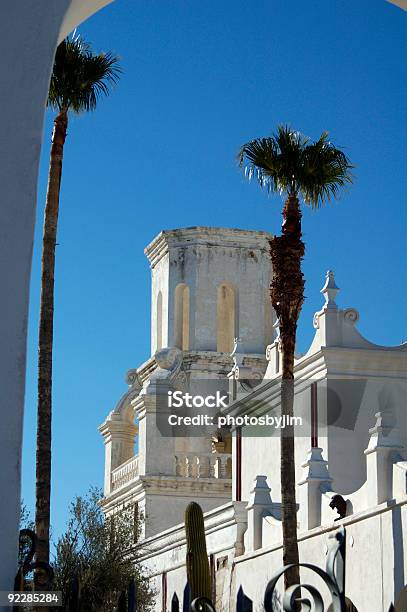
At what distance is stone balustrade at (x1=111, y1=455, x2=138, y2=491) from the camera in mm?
37906

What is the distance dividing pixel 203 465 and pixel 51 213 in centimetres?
1780

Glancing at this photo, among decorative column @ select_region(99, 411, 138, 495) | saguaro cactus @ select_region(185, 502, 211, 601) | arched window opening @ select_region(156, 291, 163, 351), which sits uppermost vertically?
arched window opening @ select_region(156, 291, 163, 351)

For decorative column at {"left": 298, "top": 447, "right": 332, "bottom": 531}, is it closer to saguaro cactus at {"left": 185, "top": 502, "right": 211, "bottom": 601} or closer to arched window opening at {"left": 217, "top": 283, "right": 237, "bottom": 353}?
saguaro cactus at {"left": 185, "top": 502, "right": 211, "bottom": 601}

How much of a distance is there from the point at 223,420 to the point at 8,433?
93.6 ft

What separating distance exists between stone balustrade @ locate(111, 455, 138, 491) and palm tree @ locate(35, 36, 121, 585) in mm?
18023

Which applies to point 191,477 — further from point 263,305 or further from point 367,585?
point 367,585

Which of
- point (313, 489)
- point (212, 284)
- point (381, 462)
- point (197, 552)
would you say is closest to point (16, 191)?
point (197, 552)

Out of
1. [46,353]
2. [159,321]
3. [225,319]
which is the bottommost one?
[46,353]

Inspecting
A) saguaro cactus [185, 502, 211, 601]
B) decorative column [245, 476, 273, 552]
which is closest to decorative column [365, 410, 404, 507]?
decorative column [245, 476, 273, 552]

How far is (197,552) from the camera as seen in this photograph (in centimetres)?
1233

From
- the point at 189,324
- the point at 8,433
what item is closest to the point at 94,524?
the point at 189,324

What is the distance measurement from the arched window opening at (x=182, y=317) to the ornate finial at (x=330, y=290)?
50.3ft

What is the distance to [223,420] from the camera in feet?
110

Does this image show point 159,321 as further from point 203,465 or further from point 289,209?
point 289,209
